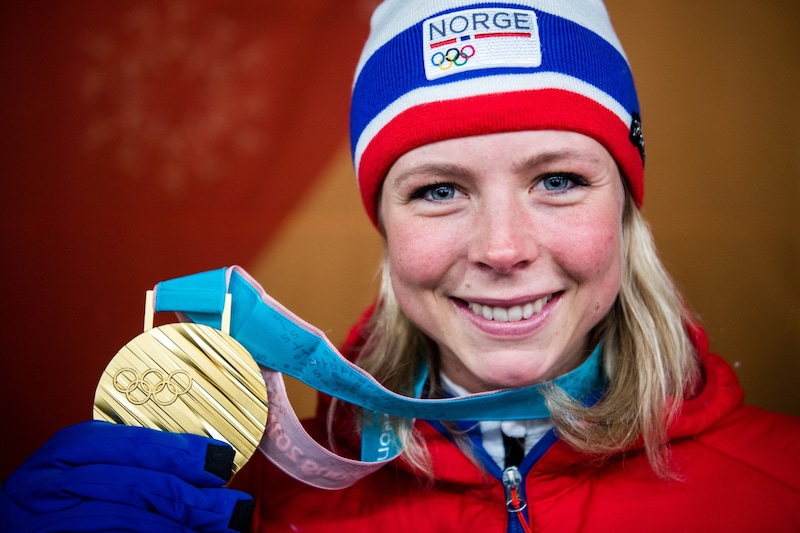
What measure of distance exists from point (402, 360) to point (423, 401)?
0.30m

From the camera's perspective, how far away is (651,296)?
137 cm

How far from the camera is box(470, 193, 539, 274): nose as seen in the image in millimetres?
1069

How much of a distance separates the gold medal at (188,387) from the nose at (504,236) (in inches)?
15.2

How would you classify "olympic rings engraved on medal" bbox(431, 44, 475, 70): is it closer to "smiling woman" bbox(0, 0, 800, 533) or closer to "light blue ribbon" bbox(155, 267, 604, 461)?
"smiling woman" bbox(0, 0, 800, 533)

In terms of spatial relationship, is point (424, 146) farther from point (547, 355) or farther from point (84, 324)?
point (84, 324)

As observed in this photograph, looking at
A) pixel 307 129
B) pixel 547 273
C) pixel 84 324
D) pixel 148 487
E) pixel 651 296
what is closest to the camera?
pixel 148 487

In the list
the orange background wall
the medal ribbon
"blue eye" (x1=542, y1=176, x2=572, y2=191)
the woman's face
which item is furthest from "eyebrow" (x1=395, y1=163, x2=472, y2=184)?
the orange background wall

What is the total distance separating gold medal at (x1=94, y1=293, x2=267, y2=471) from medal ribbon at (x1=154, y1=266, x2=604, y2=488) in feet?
0.20

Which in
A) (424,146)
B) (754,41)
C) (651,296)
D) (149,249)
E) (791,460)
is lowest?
(791,460)

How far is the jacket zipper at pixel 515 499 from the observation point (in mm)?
1164

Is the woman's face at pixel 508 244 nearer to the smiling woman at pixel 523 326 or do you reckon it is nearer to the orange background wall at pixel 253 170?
the smiling woman at pixel 523 326

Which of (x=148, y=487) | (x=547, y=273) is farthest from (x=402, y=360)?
(x=148, y=487)

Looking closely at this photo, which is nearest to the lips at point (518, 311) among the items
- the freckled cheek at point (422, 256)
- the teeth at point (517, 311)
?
the teeth at point (517, 311)

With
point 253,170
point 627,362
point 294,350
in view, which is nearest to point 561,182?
point 627,362
